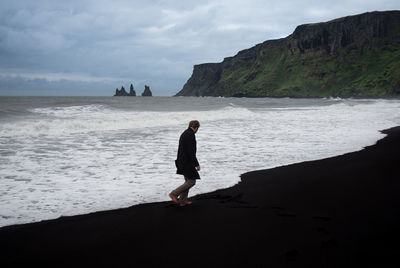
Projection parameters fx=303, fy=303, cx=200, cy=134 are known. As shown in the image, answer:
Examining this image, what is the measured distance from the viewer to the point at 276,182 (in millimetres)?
7613

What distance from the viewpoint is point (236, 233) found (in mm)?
4617

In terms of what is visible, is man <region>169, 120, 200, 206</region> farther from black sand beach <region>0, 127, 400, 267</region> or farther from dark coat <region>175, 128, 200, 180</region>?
black sand beach <region>0, 127, 400, 267</region>

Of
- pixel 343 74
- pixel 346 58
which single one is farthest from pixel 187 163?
pixel 346 58

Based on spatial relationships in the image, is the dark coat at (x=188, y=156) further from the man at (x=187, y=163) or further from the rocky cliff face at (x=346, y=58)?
the rocky cliff face at (x=346, y=58)

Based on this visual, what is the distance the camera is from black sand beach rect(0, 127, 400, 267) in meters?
3.87

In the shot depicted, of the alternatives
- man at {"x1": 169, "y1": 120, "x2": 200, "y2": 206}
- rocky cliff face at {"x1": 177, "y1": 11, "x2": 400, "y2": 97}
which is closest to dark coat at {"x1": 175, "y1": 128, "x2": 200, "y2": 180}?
man at {"x1": 169, "y1": 120, "x2": 200, "y2": 206}

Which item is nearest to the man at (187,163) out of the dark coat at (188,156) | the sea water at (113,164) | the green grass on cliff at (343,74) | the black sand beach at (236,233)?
the dark coat at (188,156)

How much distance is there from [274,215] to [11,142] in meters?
14.2

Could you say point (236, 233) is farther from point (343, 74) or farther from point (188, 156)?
point (343, 74)

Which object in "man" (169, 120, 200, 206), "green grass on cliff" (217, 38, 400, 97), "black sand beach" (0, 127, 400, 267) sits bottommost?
"black sand beach" (0, 127, 400, 267)

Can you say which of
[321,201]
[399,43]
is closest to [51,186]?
[321,201]

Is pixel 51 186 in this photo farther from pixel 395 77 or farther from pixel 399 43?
pixel 399 43

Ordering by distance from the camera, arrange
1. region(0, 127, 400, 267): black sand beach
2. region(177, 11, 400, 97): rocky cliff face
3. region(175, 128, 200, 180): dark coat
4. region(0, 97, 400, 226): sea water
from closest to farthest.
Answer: region(0, 127, 400, 267): black sand beach < region(175, 128, 200, 180): dark coat < region(0, 97, 400, 226): sea water < region(177, 11, 400, 97): rocky cliff face

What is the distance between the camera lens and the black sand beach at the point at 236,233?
152 inches
